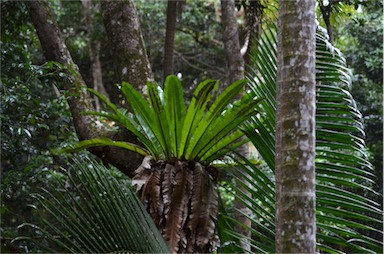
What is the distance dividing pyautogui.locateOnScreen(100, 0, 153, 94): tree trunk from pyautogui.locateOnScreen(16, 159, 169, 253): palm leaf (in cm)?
142

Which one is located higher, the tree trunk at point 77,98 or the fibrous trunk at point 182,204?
the tree trunk at point 77,98

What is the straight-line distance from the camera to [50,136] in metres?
4.28

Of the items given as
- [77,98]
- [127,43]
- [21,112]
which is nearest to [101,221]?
[127,43]

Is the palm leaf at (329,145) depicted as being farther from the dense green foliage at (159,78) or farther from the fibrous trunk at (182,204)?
the fibrous trunk at (182,204)

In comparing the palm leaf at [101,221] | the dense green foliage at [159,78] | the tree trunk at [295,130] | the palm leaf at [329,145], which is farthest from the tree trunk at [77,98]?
the tree trunk at [295,130]

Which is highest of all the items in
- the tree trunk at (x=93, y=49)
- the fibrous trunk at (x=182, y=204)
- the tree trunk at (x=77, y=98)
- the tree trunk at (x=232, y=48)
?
the tree trunk at (x=93, y=49)

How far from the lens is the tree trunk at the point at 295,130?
1447 millimetres

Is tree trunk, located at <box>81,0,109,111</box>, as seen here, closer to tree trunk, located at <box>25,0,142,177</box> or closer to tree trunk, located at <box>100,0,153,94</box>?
tree trunk, located at <box>25,0,142,177</box>

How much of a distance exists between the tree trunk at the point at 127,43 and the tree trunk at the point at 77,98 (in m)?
0.32

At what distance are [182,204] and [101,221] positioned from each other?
652mm

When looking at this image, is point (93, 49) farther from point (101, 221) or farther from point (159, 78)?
point (101, 221)

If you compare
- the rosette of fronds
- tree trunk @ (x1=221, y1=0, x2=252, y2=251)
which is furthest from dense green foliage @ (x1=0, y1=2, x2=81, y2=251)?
tree trunk @ (x1=221, y1=0, x2=252, y2=251)

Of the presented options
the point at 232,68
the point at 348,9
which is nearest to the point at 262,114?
the point at 232,68

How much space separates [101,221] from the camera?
152 centimetres
